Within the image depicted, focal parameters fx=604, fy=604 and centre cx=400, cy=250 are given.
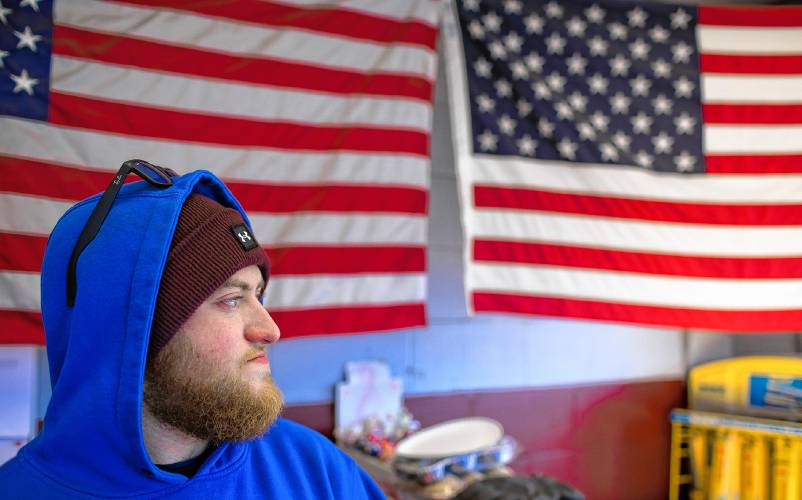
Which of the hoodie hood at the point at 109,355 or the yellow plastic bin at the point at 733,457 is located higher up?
the hoodie hood at the point at 109,355

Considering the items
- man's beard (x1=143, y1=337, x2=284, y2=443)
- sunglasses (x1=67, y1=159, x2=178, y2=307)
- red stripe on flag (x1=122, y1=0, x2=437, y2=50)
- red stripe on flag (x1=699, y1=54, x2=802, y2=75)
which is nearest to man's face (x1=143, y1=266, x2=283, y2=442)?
man's beard (x1=143, y1=337, x2=284, y2=443)

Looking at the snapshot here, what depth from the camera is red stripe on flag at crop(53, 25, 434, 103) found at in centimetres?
191

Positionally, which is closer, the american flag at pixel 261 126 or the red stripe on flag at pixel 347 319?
the american flag at pixel 261 126

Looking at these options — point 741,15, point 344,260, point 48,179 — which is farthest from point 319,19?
point 741,15

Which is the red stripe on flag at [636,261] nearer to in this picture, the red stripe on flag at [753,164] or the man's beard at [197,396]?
the red stripe on flag at [753,164]

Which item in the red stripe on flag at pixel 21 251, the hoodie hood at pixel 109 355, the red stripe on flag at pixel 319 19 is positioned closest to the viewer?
the hoodie hood at pixel 109 355

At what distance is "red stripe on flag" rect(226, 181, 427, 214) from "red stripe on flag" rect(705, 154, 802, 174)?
1.32 meters

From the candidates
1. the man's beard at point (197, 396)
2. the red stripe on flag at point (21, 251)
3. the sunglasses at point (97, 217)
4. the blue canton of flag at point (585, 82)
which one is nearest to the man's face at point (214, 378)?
the man's beard at point (197, 396)

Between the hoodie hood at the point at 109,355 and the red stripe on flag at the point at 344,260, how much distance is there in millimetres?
1202

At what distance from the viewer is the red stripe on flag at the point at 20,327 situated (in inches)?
69.7

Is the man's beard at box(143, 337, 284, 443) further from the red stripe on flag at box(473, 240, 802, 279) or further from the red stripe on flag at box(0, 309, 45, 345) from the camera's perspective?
the red stripe on flag at box(473, 240, 802, 279)

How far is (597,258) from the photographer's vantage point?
8.41 feet

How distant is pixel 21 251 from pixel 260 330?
1.18 meters

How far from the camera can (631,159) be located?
2.64m
